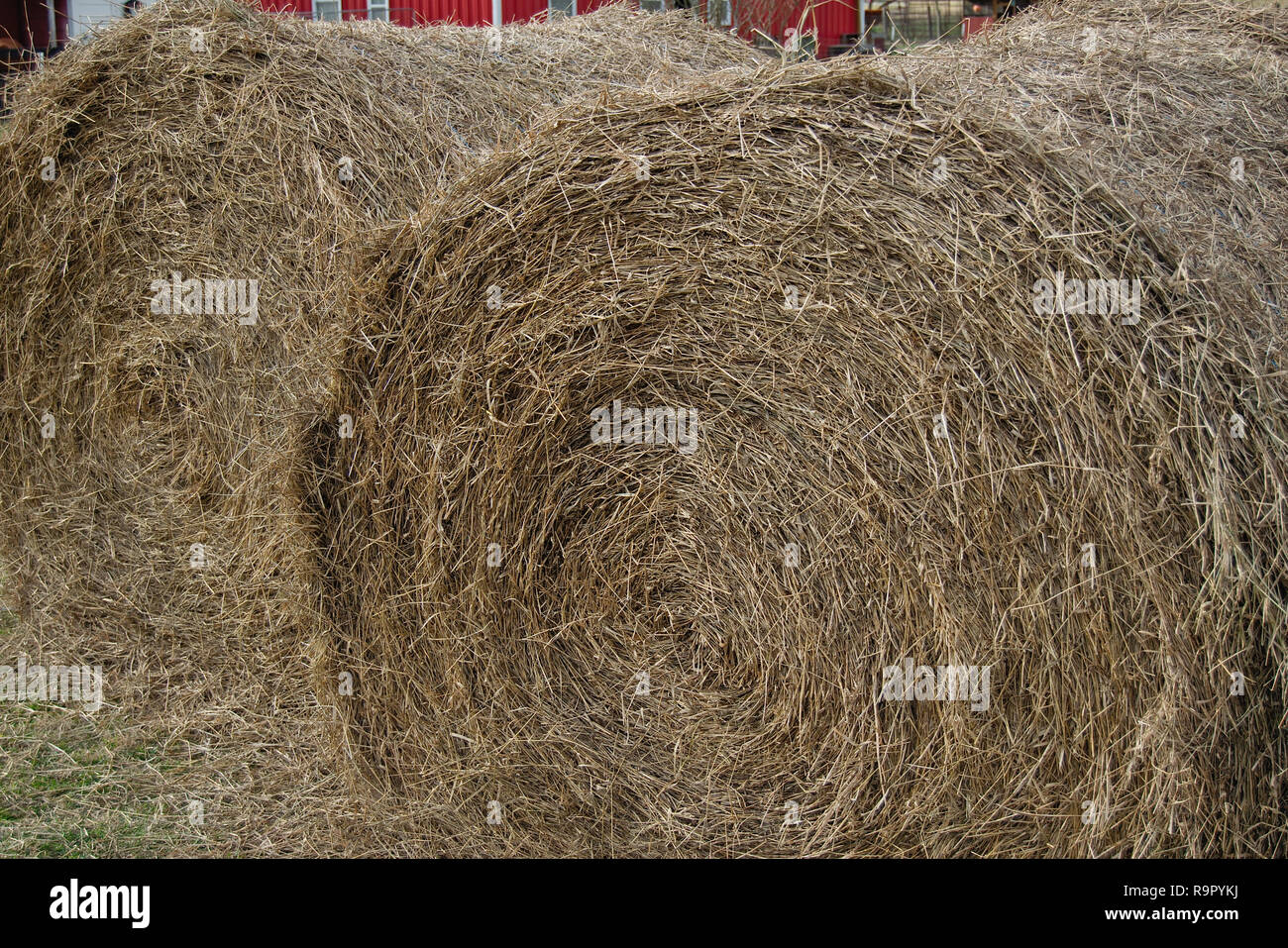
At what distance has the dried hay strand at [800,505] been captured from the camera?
2.45 meters

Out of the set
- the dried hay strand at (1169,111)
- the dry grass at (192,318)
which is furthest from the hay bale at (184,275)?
the dried hay strand at (1169,111)

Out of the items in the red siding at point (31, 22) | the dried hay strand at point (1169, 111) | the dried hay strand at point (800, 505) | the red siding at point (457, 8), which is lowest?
the dried hay strand at point (800, 505)

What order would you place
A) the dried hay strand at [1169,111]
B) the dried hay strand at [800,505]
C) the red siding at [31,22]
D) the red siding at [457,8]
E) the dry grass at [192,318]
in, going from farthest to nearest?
1. the red siding at [31,22]
2. the red siding at [457,8]
3. the dry grass at [192,318]
4. the dried hay strand at [1169,111]
5. the dried hay strand at [800,505]

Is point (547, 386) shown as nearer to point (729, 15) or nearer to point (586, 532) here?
point (586, 532)

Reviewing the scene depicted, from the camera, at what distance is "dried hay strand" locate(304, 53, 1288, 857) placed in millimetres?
2447

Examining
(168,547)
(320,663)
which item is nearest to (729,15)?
(168,547)

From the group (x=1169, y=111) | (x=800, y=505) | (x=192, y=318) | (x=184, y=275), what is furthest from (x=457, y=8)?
(x=800, y=505)

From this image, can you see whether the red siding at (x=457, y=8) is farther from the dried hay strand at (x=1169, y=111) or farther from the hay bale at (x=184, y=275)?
the dried hay strand at (x=1169, y=111)

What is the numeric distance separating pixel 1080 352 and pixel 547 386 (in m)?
1.46

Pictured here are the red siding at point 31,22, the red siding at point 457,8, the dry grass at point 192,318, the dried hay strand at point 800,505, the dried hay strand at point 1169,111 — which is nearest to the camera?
the dried hay strand at point 800,505

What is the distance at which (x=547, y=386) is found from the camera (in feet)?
10.1

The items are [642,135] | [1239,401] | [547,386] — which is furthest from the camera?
[547,386]

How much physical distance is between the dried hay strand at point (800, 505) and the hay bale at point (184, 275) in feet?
3.33

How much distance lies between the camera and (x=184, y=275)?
4578mm
